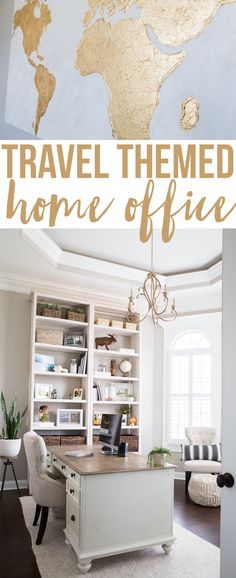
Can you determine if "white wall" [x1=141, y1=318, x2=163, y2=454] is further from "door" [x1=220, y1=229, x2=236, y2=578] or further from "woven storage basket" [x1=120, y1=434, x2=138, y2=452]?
"door" [x1=220, y1=229, x2=236, y2=578]

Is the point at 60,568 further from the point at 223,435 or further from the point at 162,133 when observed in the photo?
the point at 162,133

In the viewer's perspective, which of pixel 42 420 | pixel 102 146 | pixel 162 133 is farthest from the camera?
pixel 42 420

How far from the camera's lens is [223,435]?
6.37ft

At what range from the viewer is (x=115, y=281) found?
582 centimetres

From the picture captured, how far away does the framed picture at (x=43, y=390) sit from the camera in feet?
18.3

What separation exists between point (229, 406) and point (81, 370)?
13.4 ft

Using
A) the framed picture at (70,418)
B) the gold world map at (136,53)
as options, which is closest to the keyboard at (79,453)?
the framed picture at (70,418)

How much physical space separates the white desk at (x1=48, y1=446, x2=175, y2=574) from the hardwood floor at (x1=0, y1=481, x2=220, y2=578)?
1.18ft

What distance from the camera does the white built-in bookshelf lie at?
5.61 m

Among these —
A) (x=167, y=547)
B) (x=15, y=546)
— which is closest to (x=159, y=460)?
(x=167, y=547)

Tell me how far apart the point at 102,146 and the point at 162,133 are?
1.18 feet

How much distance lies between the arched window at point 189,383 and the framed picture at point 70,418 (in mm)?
1740

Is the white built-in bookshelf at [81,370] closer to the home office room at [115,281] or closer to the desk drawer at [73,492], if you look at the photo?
the home office room at [115,281]

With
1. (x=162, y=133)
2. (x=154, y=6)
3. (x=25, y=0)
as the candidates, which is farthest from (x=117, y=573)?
(x=25, y=0)
